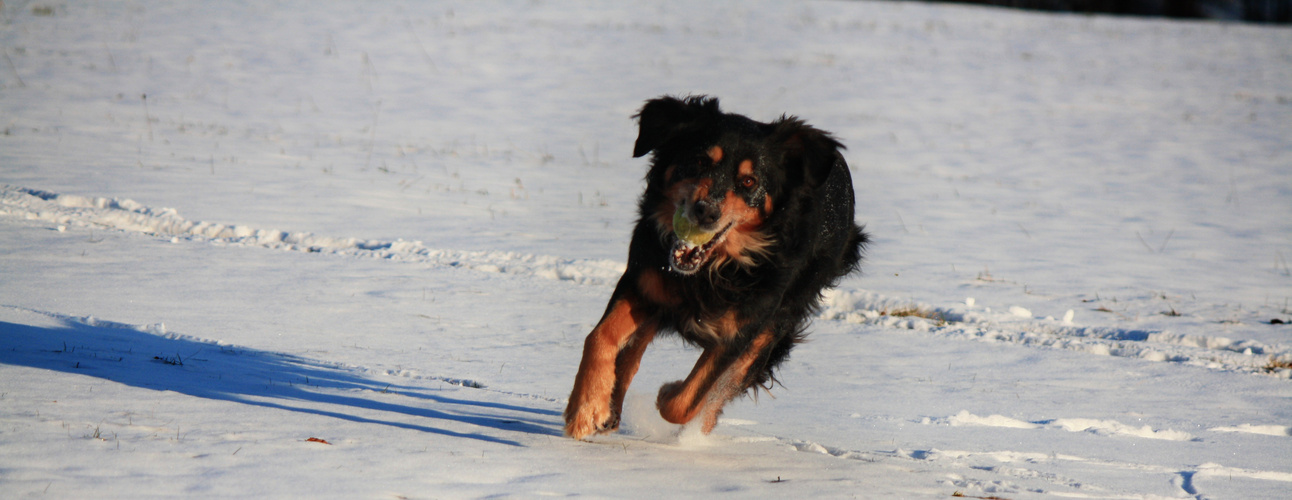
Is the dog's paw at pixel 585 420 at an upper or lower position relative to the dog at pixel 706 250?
lower

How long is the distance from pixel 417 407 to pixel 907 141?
10.4 meters

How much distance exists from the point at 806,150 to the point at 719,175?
385mm

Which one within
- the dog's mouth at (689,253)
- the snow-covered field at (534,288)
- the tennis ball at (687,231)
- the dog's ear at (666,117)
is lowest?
the snow-covered field at (534,288)

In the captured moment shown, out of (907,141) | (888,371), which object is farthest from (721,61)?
(888,371)

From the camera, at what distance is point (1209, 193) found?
34.9ft

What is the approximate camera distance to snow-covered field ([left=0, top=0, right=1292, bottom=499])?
115 inches

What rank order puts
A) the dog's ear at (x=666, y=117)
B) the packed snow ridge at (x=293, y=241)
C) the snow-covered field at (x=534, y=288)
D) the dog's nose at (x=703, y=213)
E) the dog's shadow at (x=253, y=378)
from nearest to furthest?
the snow-covered field at (x=534, y=288), the dog's nose at (x=703, y=213), the dog's shadow at (x=253, y=378), the dog's ear at (x=666, y=117), the packed snow ridge at (x=293, y=241)

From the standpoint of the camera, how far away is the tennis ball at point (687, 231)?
10.4ft

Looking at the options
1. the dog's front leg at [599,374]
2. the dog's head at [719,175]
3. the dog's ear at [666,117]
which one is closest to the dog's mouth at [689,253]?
the dog's head at [719,175]

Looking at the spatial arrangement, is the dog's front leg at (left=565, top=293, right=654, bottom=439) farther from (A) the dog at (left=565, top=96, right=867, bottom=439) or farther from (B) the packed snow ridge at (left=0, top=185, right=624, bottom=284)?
(B) the packed snow ridge at (left=0, top=185, right=624, bottom=284)

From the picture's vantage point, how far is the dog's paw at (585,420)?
10.5 ft

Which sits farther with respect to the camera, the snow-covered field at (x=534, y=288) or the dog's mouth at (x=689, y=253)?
the dog's mouth at (x=689, y=253)

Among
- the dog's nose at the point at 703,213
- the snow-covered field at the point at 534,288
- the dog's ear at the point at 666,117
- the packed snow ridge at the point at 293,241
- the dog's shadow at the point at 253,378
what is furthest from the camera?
the packed snow ridge at the point at 293,241

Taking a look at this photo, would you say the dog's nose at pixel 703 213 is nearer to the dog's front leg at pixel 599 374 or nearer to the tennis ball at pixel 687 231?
the tennis ball at pixel 687 231
